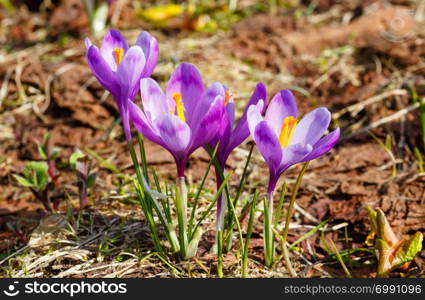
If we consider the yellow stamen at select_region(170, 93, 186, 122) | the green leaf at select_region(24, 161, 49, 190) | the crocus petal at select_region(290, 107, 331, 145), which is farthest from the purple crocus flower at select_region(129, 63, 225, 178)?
the green leaf at select_region(24, 161, 49, 190)

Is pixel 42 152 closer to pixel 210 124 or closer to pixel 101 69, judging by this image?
pixel 101 69

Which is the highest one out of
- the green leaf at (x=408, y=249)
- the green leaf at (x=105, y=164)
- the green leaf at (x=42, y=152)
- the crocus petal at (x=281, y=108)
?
the crocus petal at (x=281, y=108)

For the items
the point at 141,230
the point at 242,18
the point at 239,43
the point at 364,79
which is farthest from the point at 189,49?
the point at 141,230

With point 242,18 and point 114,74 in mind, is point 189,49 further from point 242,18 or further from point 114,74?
point 114,74

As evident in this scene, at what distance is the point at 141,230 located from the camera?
1959 mm

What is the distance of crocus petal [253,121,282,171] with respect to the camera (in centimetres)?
147

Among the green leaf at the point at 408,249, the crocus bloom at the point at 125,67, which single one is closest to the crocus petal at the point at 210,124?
the crocus bloom at the point at 125,67

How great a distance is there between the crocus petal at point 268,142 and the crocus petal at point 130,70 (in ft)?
1.25

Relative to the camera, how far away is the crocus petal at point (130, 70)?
5.25 feet

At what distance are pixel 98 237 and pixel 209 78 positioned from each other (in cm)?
140

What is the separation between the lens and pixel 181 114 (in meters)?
1.55

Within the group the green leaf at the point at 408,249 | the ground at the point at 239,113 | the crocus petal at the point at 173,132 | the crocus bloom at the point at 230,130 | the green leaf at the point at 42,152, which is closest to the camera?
the crocus petal at the point at 173,132

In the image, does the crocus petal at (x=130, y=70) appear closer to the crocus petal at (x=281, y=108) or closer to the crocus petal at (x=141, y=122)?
the crocus petal at (x=141, y=122)

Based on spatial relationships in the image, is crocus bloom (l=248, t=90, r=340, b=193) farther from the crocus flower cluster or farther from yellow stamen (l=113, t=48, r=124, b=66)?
yellow stamen (l=113, t=48, r=124, b=66)
